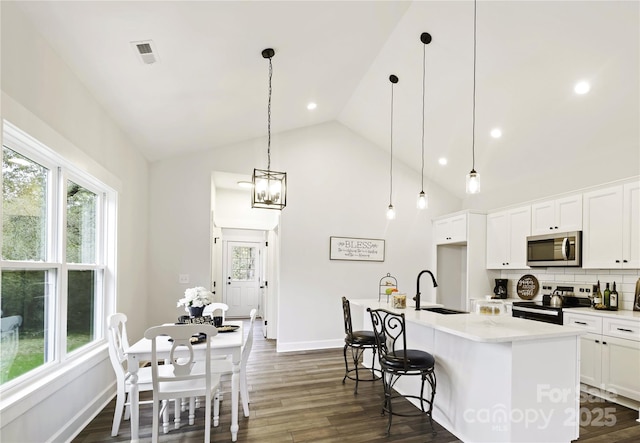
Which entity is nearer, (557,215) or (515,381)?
(515,381)

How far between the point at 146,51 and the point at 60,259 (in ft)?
5.58

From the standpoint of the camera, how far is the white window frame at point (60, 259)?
6.95 ft

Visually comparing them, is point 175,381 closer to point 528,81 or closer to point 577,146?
point 528,81

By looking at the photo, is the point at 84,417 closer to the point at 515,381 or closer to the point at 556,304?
the point at 515,381

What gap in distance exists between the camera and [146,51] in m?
2.49

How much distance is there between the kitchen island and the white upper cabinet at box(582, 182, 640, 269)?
69.5 inches

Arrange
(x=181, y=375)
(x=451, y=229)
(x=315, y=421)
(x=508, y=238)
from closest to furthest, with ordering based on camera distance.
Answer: (x=181, y=375), (x=315, y=421), (x=508, y=238), (x=451, y=229)

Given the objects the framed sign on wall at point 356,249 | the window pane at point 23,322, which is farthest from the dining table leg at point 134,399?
the framed sign on wall at point 356,249

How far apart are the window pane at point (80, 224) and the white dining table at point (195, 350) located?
995 mm

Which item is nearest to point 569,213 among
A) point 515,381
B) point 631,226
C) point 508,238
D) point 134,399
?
point 631,226

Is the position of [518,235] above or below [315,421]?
above

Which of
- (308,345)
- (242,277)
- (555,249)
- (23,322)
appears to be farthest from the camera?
(242,277)

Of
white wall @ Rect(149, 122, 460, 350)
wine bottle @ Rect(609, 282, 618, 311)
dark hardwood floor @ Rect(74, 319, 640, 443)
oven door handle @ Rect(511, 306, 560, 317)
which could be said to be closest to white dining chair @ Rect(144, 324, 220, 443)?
dark hardwood floor @ Rect(74, 319, 640, 443)

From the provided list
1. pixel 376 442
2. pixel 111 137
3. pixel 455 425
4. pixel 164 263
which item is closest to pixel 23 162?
pixel 111 137
